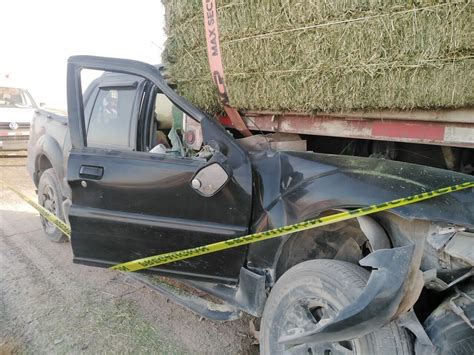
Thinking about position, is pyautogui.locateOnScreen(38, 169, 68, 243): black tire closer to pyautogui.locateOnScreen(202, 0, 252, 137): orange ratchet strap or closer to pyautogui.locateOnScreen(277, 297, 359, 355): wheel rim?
pyautogui.locateOnScreen(202, 0, 252, 137): orange ratchet strap

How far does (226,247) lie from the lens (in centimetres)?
254

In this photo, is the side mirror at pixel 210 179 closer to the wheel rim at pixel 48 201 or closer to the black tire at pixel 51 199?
the black tire at pixel 51 199

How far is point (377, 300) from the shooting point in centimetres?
172

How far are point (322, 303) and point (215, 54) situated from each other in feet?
5.68

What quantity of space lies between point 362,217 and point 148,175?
1.38m

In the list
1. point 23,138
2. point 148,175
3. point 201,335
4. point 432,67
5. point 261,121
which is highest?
point 432,67

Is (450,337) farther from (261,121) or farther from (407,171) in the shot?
(261,121)

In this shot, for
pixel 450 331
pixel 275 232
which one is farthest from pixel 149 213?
pixel 450 331

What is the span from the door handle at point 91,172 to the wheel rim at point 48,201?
6.08ft

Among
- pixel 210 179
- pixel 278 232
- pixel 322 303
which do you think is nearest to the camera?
pixel 322 303

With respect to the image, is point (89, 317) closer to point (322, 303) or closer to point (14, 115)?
point (322, 303)

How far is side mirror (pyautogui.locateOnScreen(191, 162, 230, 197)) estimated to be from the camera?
245cm

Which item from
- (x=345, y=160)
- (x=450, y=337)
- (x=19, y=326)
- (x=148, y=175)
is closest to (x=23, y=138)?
(x=19, y=326)

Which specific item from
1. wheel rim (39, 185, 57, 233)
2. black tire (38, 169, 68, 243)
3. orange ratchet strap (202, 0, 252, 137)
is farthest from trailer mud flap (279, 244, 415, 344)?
wheel rim (39, 185, 57, 233)
